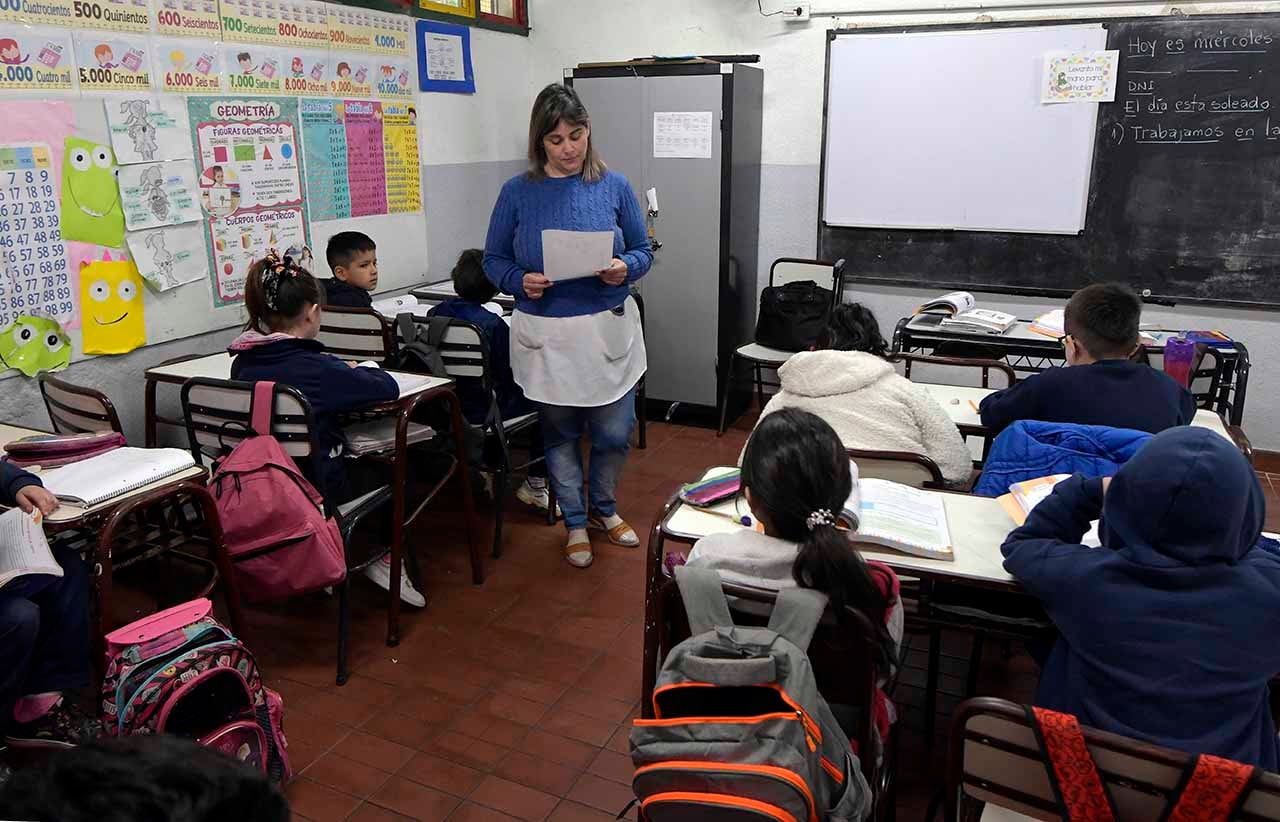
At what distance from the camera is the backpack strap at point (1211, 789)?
3.45 feet

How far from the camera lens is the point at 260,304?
254 cm

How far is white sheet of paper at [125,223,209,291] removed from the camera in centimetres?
314

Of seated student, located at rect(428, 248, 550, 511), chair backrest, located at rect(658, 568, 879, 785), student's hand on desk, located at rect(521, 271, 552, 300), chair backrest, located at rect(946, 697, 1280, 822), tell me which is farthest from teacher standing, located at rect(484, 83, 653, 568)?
chair backrest, located at rect(946, 697, 1280, 822)

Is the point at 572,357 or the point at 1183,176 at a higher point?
the point at 1183,176

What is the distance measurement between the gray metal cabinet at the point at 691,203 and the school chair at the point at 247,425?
2393 millimetres

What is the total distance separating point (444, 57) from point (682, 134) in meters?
1.23

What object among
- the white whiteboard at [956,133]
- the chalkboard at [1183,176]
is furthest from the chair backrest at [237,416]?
the chalkboard at [1183,176]

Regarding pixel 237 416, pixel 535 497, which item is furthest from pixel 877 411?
pixel 535 497

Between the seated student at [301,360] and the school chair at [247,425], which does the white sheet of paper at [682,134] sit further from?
the school chair at [247,425]

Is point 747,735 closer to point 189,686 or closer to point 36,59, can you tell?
point 189,686

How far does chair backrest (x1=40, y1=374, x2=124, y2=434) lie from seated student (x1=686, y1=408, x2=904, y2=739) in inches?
66.6

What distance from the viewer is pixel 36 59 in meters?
2.76

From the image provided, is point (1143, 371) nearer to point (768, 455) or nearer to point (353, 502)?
point (768, 455)

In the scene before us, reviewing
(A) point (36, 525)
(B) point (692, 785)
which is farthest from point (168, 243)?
(B) point (692, 785)
